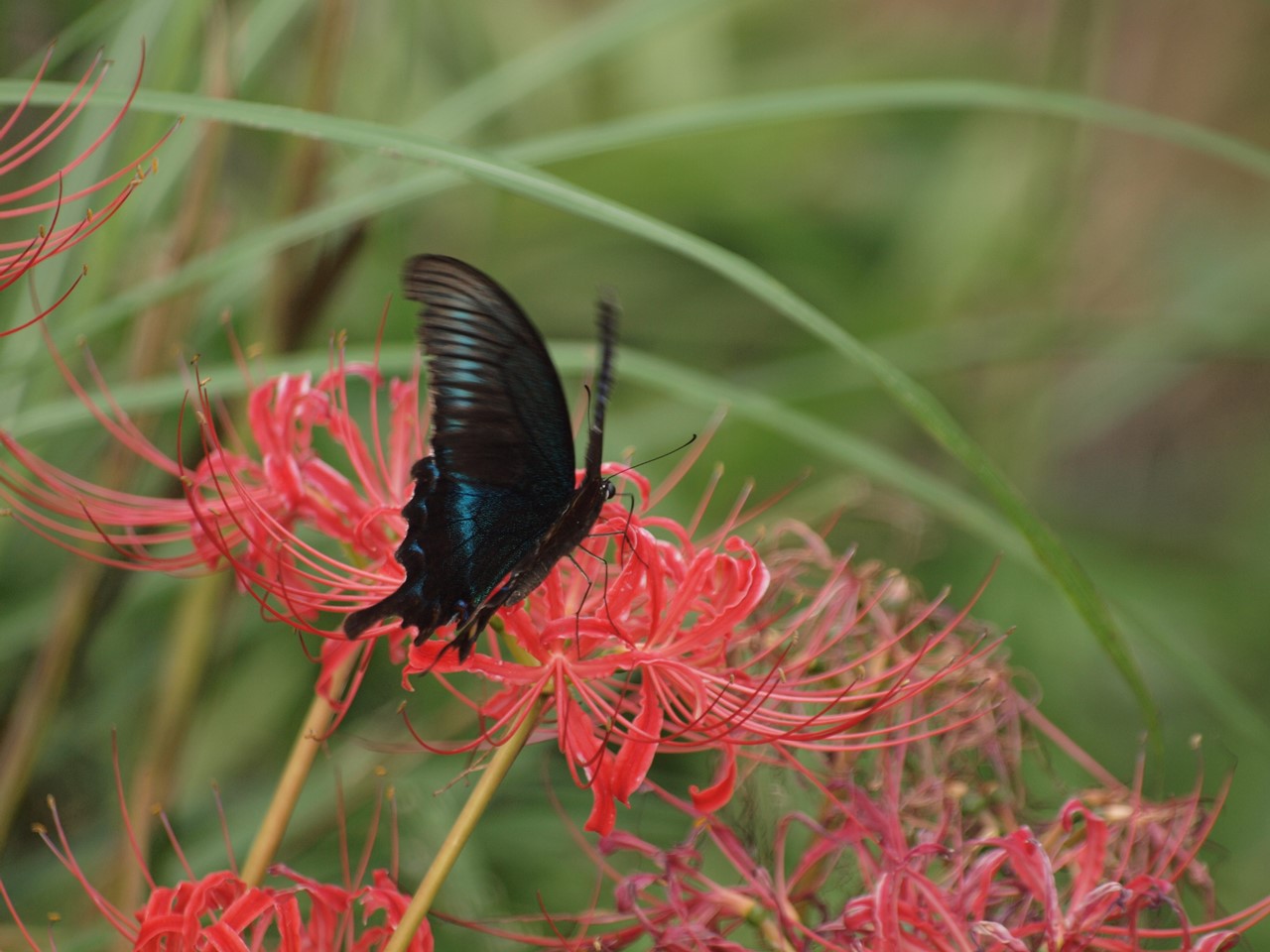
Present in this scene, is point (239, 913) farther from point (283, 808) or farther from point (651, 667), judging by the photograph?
point (651, 667)

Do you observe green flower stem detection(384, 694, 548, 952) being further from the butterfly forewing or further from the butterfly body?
the butterfly forewing

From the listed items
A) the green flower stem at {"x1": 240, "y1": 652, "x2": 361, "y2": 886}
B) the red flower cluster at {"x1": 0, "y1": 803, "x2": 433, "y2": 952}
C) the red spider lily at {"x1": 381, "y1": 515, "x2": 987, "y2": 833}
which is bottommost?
the red flower cluster at {"x1": 0, "y1": 803, "x2": 433, "y2": 952}

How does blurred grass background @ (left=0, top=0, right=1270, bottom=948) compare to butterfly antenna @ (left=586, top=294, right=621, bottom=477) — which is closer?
butterfly antenna @ (left=586, top=294, right=621, bottom=477)

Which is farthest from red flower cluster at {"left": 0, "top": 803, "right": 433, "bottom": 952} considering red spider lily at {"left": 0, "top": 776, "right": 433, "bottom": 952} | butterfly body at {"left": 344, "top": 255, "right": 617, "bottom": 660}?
butterfly body at {"left": 344, "top": 255, "right": 617, "bottom": 660}

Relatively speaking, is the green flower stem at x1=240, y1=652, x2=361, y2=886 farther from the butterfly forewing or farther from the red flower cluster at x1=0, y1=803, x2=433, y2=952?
the butterfly forewing

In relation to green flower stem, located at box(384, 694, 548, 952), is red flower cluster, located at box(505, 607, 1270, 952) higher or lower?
lower

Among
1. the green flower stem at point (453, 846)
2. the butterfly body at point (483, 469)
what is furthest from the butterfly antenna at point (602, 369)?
the green flower stem at point (453, 846)
